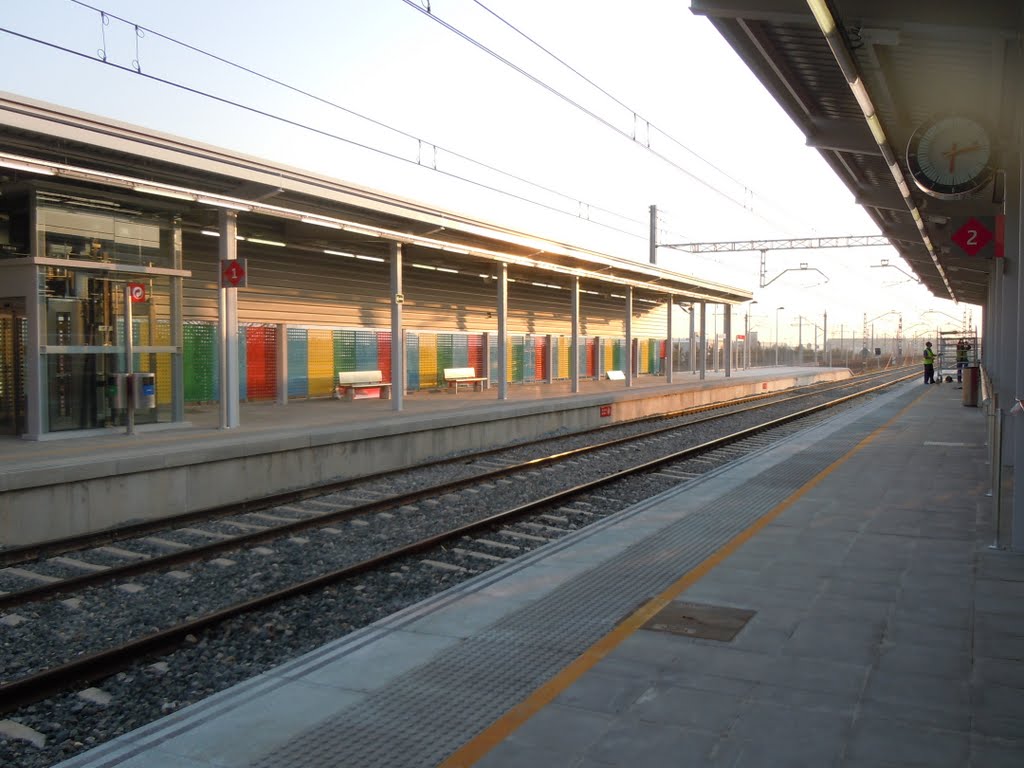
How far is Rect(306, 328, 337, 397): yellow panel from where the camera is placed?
20.8 m

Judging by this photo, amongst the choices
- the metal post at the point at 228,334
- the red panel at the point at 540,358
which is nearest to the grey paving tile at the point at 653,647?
the metal post at the point at 228,334

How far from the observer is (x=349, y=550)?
806 centimetres

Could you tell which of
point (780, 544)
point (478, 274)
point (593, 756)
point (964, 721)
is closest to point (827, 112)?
point (780, 544)

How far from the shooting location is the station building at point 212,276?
11406 millimetres

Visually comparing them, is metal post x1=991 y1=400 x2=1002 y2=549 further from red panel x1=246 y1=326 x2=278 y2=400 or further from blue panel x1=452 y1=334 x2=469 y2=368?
blue panel x1=452 y1=334 x2=469 y2=368

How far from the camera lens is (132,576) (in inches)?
286

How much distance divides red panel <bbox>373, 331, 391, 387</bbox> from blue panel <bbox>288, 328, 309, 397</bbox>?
2.71 m

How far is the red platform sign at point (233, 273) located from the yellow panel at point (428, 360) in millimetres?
10933

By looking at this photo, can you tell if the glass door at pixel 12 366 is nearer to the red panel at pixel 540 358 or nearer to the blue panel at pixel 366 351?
the blue panel at pixel 366 351

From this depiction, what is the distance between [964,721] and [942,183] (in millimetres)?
6812

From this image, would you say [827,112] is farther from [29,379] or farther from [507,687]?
[29,379]

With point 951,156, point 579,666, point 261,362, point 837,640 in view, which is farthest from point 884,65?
point 261,362

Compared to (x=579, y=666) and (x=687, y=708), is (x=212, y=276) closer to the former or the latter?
(x=579, y=666)

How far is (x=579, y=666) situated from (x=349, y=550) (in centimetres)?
402
